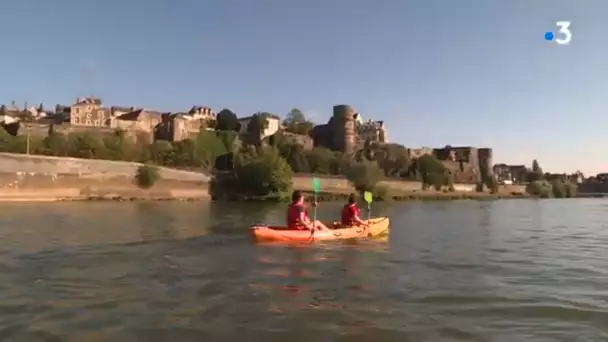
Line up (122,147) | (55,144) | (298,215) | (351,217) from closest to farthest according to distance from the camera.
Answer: (298,215)
(351,217)
(55,144)
(122,147)

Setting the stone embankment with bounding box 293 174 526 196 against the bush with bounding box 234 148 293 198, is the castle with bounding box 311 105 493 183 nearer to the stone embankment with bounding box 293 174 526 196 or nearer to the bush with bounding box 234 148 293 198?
the stone embankment with bounding box 293 174 526 196

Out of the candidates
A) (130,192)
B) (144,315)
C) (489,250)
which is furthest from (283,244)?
(130,192)

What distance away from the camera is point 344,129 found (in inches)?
4525

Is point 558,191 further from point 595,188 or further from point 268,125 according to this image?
point 268,125

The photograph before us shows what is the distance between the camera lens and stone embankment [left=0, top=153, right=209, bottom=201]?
50250 mm

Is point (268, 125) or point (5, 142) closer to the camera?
point (5, 142)

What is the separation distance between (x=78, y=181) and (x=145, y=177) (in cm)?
710

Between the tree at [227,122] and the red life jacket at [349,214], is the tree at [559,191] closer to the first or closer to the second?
the tree at [227,122]

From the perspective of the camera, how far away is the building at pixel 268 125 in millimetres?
114406

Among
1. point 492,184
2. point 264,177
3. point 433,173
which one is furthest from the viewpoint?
point 492,184

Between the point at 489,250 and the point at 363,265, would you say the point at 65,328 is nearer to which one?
the point at 363,265

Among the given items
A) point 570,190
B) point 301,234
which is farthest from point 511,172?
point 301,234

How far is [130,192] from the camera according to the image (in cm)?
5922

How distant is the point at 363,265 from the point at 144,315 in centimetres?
747
